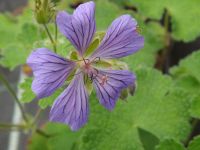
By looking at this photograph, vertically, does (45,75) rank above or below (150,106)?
above

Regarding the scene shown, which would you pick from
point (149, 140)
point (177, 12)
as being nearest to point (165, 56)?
point (177, 12)

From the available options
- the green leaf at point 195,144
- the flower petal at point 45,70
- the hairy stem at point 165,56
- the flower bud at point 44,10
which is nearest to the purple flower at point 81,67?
the flower petal at point 45,70

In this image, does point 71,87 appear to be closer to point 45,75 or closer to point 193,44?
point 45,75

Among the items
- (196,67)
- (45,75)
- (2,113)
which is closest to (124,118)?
(196,67)

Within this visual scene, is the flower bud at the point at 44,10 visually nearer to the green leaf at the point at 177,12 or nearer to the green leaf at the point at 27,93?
the green leaf at the point at 27,93

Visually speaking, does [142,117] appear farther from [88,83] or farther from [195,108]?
[88,83]

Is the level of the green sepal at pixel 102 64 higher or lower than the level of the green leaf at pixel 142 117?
higher

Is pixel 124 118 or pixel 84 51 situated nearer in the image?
pixel 84 51

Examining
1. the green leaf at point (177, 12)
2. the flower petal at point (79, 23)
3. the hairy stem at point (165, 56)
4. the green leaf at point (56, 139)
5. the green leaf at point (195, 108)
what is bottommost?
the green leaf at point (56, 139)
